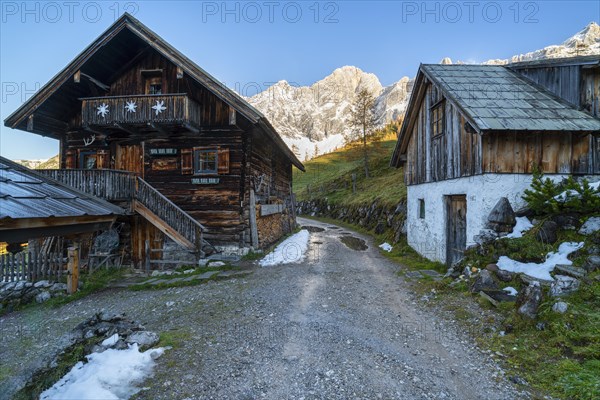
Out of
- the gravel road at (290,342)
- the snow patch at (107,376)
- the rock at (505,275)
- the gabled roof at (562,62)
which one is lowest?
the gravel road at (290,342)

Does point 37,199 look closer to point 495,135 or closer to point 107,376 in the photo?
point 107,376

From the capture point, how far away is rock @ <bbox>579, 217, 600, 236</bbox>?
7.66 metres

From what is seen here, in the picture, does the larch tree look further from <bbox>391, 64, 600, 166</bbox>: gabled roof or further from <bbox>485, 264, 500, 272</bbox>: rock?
<bbox>485, 264, 500, 272</bbox>: rock

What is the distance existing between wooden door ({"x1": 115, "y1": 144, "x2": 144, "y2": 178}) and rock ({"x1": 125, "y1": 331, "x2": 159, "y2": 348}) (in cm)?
1024

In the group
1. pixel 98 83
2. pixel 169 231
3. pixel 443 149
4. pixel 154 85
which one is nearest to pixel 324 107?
pixel 154 85

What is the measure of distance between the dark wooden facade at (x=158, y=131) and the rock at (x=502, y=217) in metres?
9.11

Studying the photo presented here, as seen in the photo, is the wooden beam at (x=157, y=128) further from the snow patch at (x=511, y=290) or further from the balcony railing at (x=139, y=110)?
the snow patch at (x=511, y=290)

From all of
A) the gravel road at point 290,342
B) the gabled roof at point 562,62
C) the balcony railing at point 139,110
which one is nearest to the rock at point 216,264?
the gravel road at point 290,342

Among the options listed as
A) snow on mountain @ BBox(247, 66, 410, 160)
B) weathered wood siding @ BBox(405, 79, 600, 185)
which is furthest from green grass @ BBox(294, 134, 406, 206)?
snow on mountain @ BBox(247, 66, 410, 160)

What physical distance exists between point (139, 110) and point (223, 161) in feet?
13.5

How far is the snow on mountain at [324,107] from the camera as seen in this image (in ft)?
535

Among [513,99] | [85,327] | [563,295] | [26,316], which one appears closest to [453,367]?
[563,295]

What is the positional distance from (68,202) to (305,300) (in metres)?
6.17

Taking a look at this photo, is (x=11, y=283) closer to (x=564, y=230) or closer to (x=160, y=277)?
(x=160, y=277)
